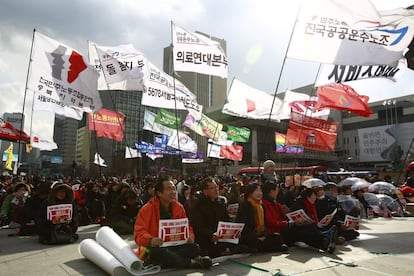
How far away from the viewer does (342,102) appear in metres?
13.3

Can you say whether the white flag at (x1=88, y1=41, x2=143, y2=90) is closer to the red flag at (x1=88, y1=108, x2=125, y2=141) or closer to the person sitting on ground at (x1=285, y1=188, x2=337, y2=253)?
the red flag at (x1=88, y1=108, x2=125, y2=141)

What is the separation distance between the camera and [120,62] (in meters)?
12.6

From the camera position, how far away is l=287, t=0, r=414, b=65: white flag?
9.00 m

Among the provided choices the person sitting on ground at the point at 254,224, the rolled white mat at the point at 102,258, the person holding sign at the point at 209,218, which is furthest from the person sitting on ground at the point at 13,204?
the person sitting on ground at the point at 254,224

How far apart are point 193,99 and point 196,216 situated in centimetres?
1083

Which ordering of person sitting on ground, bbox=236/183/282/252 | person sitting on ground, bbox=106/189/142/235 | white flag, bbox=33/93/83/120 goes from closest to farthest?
person sitting on ground, bbox=236/183/282/252 < person sitting on ground, bbox=106/189/142/235 < white flag, bbox=33/93/83/120

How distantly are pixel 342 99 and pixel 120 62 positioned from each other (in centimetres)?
879

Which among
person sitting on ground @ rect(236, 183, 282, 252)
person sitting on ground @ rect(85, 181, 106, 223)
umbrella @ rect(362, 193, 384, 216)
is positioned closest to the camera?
person sitting on ground @ rect(236, 183, 282, 252)

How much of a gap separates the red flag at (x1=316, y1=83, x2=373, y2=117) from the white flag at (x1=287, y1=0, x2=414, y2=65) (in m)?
3.99

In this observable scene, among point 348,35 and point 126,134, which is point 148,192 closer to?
point 348,35

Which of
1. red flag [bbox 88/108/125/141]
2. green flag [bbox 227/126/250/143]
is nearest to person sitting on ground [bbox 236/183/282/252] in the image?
red flag [bbox 88/108/125/141]

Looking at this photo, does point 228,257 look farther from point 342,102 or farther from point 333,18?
point 342,102

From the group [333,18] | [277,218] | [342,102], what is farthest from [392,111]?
[277,218]

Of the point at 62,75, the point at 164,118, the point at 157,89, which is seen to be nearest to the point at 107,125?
the point at 164,118
